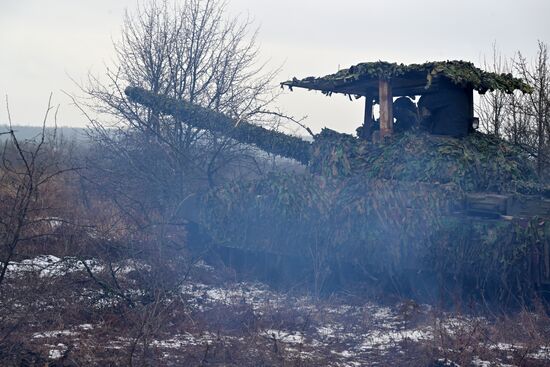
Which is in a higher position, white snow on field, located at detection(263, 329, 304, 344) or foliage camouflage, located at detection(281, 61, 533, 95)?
foliage camouflage, located at detection(281, 61, 533, 95)

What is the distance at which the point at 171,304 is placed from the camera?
7824mm

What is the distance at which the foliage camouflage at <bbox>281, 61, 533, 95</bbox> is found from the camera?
31.4ft

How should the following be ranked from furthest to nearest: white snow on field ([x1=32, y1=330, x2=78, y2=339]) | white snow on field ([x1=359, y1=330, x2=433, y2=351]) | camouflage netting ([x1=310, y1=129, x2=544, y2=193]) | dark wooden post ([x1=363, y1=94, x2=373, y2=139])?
dark wooden post ([x1=363, y1=94, x2=373, y2=139]), camouflage netting ([x1=310, y1=129, x2=544, y2=193]), white snow on field ([x1=359, y1=330, x2=433, y2=351]), white snow on field ([x1=32, y1=330, x2=78, y2=339])

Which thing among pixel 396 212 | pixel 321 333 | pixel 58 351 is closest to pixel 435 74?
pixel 396 212

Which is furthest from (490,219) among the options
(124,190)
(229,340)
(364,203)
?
(124,190)

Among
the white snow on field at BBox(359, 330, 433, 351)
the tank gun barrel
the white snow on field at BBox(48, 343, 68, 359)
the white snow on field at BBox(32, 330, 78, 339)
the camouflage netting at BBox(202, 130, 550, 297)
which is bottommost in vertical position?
the white snow on field at BBox(359, 330, 433, 351)

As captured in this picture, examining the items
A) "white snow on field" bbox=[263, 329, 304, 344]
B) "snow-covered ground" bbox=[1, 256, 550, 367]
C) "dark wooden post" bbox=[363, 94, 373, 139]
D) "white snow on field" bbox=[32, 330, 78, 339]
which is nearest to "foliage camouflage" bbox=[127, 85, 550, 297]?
"snow-covered ground" bbox=[1, 256, 550, 367]

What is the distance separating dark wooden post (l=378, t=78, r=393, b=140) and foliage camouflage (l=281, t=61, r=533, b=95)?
0.20 m

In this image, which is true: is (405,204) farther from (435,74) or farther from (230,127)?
(230,127)

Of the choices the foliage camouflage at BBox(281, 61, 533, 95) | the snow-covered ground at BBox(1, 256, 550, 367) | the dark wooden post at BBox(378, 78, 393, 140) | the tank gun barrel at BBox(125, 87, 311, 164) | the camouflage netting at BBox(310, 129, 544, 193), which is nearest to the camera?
the snow-covered ground at BBox(1, 256, 550, 367)

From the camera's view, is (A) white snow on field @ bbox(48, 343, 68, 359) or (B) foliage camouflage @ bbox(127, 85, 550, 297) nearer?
(A) white snow on field @ bbox(48, 343, 68, 359)

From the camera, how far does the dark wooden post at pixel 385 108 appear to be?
10.3m

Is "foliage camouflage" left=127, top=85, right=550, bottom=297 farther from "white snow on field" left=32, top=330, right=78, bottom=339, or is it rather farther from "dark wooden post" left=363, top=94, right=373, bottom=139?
"white snow on field" left=32, top=330, right=78, bottom=339

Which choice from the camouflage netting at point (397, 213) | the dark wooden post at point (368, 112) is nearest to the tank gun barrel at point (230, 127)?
the camouflage netting at point (397, 213)
